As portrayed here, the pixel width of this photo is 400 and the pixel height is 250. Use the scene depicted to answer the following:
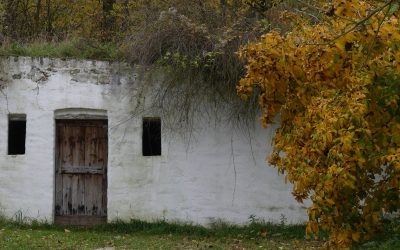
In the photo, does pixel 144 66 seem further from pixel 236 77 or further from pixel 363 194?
pixel 363 194

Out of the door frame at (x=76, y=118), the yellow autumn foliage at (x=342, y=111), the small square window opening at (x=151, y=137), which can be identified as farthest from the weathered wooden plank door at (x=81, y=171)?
the yellow autumn foliage at (x=342, y=111)

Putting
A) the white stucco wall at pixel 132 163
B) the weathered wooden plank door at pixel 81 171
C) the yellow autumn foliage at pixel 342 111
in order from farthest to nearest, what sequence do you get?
the weathered wooden plank door at pixel 81 171 < the white stucco wall at pixel 132 163 < the yellow autumn foliage at pixel 342 111

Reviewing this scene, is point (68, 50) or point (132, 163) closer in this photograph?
point (132, 163)

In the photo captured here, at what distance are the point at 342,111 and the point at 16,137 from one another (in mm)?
7337

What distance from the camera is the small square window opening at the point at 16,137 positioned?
997cm

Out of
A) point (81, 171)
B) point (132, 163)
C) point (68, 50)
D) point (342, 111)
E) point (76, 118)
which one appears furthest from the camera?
point (68, 50)

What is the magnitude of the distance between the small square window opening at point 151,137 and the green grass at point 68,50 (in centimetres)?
124

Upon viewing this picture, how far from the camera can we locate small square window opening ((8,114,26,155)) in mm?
9969

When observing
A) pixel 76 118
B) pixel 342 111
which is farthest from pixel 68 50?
pixel 342 111

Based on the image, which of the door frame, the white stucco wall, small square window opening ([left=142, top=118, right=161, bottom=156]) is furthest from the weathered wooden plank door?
small square window opening ([left=142, top=118, right=161, bottom=156])

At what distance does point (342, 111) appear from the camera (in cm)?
411

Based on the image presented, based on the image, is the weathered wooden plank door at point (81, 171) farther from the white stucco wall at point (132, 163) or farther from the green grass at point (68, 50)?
the green grass at point (68, 50)

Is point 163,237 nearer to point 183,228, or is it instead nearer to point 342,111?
point 183,228

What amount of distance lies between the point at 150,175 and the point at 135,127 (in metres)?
0.81
